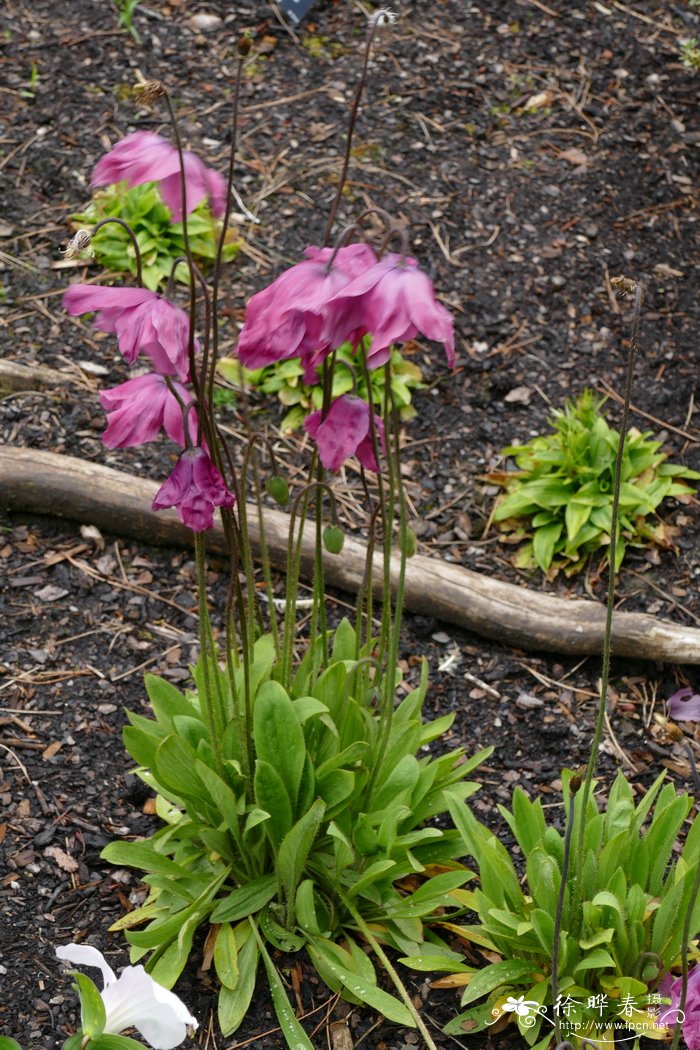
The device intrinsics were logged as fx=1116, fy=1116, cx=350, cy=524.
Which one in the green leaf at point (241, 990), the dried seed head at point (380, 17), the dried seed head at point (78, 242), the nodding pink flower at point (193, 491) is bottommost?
the green leaf at point (241, 990)

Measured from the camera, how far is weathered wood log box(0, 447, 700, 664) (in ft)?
9.76

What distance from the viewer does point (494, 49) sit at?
4.73m

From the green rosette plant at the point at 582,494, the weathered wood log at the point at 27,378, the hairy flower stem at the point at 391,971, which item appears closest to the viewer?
the hairy flower stem at the point at 391,971

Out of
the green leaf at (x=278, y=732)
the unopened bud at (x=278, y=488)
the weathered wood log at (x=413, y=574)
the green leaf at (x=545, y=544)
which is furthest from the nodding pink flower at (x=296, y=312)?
the green leaf at (x=545, y=544)

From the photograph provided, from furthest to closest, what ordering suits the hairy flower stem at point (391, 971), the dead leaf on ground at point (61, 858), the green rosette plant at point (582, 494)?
the green rosette plant at point (582, 494)
the dead leaf on ground at point (61, 858)
the hairy flower stem at point (391, 971)

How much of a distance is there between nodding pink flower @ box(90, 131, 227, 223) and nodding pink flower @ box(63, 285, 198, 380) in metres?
0.14

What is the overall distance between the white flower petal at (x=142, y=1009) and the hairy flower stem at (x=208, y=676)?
2.14 ft

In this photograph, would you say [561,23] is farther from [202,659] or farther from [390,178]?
[202,659]

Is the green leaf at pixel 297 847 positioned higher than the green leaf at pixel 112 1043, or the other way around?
the green leaf at pixel 112 1043

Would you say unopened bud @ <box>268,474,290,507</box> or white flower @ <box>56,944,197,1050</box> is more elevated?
unopened bud @ <box>268,474,290,507</box>

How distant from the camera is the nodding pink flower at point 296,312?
155 cm

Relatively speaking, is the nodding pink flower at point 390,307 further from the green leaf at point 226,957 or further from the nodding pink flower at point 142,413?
the green leaf at point 226,957

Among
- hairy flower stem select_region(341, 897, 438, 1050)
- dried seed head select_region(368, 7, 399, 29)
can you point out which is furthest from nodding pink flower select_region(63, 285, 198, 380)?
hairy flower stem select_region(341, 897, 438, 1050)

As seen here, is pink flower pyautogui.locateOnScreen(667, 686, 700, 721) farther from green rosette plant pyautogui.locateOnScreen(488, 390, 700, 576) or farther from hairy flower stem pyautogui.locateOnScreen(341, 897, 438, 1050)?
green rosette plant pyautogui.locateOnScreen(488, 390, 700, 576)
